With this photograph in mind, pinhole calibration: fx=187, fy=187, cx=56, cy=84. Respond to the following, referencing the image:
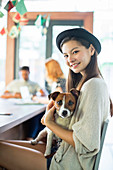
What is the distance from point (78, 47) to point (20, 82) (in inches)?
105

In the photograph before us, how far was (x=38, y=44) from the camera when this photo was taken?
4039mm

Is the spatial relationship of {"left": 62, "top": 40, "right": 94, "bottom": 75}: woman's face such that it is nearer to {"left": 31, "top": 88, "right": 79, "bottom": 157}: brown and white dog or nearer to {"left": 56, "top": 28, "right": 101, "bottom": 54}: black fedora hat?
{"left": 56, "top": 28, "right": 101, "bottom": 54}: black fedora hat

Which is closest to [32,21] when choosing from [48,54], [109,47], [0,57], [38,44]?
[38,44]

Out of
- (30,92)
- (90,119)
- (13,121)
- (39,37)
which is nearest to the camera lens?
(90,119)

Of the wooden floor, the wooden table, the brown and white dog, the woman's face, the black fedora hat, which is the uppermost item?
the black fedora hat

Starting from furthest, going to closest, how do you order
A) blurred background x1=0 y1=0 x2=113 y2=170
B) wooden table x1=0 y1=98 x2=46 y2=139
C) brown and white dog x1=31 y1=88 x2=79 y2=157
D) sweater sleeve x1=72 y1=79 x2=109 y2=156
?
blurred background x1=0 y1=0 x2=113 y2=170 → wooden table x1=0 y1=98 x2=46 y2=139 → brown and white dog x1=31 y1=88 x2=79 y2=157 → sweater sleeve x1=72 y1=79 x2=109 y2=156

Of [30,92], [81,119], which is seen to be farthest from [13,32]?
[81,119]

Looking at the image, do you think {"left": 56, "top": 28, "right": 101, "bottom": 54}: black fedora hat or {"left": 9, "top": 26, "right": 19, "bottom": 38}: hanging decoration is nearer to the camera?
{"left": 56, "top": 28, "right": 101, "bottom": 54}: black fedora hat

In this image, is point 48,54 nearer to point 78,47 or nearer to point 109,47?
point 109,47

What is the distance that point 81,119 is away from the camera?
827mm

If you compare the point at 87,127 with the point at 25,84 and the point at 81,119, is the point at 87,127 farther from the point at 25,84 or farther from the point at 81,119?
the point at 25,84

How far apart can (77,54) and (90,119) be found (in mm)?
339

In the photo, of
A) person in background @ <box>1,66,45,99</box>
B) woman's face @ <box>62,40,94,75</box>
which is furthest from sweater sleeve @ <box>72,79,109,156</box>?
person in background @ <box>1,66,45,99</box>

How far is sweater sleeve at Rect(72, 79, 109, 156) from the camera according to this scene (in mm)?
794
